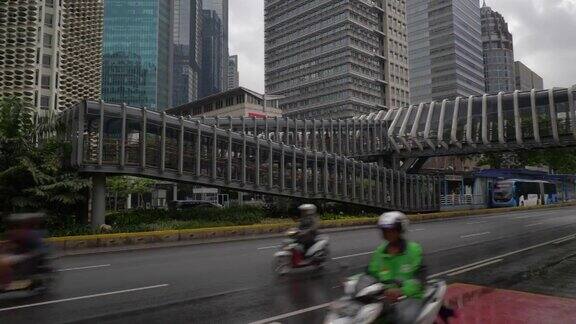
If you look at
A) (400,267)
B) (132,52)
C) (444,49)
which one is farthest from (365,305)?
(444,49)

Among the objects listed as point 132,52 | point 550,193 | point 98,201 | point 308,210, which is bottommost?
point 308,210

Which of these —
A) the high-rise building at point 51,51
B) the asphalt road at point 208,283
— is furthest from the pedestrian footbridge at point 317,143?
the high-rise building at point 51,51

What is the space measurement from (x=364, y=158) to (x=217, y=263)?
3539 cm

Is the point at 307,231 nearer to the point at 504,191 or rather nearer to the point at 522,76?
the point at 504,191

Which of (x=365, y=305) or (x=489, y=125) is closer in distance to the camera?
(x=365, y=305)

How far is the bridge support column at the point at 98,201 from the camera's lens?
2128 cm

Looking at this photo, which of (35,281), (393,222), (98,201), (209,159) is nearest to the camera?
(393,222)

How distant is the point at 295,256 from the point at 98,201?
14.0 meters

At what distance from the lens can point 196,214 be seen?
26.4 meters

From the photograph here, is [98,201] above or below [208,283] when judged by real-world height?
above

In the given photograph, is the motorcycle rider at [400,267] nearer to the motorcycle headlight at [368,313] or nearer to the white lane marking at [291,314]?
the motorcycle headlight at [368,313]

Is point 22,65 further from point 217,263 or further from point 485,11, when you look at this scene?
point 485,11

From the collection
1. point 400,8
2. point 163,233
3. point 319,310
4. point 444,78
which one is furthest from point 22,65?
point 444,78

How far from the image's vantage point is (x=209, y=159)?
85.7 ft
